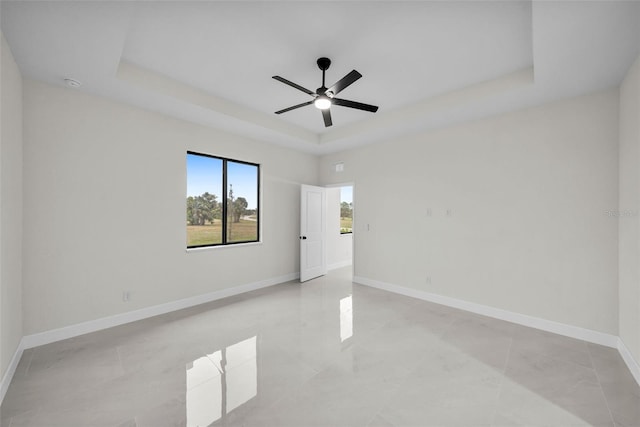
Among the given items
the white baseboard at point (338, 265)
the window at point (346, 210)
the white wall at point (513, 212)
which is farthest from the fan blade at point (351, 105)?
the window at point (346, 210)

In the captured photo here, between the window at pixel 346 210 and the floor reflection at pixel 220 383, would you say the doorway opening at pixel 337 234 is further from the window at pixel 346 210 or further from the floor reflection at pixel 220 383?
the floor reflection at pixel 220 383

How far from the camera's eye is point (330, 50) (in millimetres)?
2520

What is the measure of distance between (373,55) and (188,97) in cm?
224

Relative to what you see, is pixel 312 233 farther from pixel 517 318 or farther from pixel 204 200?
pixel 517 318

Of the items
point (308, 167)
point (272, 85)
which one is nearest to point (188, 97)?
point (272, 85)

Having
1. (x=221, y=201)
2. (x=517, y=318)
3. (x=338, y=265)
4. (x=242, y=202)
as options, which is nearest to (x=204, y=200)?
(x=221, y=201)

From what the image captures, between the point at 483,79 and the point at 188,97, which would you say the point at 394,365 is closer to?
the point at 483,79

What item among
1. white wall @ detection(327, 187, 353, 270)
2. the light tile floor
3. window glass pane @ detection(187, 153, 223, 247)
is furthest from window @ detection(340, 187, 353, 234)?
the light tile floor

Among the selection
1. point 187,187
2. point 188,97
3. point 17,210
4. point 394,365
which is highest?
point 188,97

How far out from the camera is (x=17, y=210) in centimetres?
247

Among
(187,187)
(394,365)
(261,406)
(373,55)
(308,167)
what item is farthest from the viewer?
(308,167)

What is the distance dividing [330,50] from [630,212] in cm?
322

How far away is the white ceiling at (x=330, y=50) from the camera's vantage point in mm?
1965

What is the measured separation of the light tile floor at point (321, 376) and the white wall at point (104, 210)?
47 centimetres
